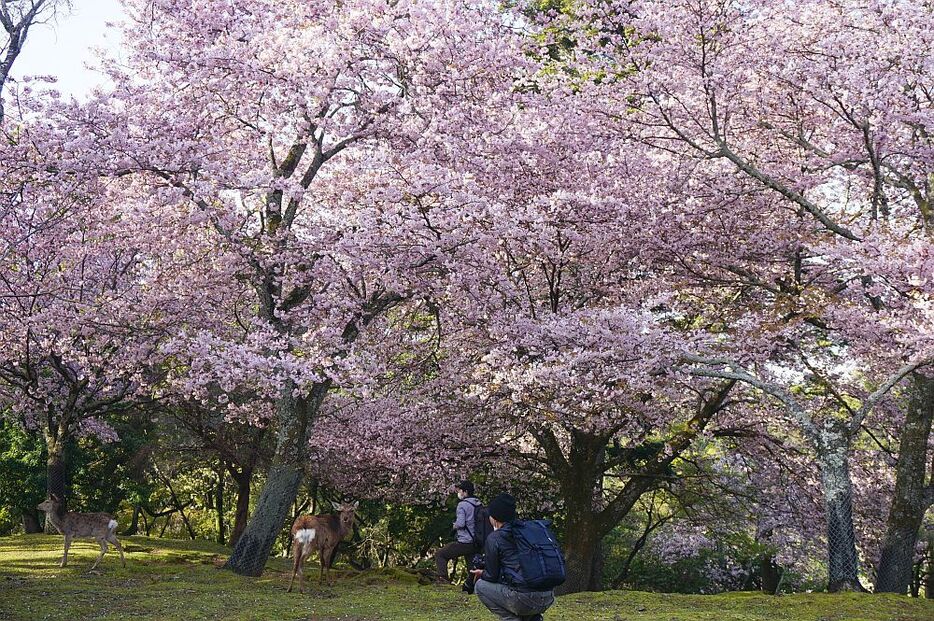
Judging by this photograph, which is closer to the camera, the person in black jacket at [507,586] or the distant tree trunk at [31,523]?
the person in black jacket at [507,586]

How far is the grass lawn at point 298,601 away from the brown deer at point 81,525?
1.92ft

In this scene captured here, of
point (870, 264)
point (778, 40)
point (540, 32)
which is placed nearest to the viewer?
point (870, 264)

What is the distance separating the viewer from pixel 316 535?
46.8ft

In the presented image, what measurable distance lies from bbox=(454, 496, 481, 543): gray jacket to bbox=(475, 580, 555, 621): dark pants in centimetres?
367

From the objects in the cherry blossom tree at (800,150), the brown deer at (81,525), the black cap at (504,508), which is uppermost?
the cherry blossom tree at (800,150)

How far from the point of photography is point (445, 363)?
1767 centimetres

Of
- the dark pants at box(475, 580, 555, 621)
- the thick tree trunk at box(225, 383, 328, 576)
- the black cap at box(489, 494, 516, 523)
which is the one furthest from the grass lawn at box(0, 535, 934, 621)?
the black cap at box(489, 494, 516, 523)

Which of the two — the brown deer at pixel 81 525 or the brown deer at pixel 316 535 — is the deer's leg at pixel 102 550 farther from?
the brown deer at pixel 316 535

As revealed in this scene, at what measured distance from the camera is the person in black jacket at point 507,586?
6645 mm

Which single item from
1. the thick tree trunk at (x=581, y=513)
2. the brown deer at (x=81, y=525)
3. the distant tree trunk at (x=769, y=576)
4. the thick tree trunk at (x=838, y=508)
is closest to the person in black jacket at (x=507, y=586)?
the thick tree trunk at (x=838, y=508)

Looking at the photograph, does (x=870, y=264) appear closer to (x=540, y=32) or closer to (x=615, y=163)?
(x=615, y=163)

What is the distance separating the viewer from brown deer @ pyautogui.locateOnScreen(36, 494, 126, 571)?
1591 centimetres

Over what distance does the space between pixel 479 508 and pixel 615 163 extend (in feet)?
29.4

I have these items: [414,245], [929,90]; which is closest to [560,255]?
[414,245]
